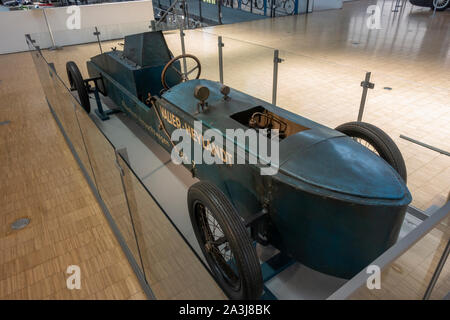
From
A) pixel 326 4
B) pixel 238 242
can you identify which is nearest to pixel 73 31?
pixel 238 242

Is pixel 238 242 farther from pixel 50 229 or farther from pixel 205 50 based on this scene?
pixel 205 50

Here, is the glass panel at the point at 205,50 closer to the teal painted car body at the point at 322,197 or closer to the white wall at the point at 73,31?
the white wall at the point at 73,31

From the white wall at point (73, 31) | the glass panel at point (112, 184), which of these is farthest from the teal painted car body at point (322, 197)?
the white wall at point (73, 31)

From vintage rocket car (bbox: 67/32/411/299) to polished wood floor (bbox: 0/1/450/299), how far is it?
14.1 inches

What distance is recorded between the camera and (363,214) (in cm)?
197

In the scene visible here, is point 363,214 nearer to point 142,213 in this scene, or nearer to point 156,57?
point 142,213

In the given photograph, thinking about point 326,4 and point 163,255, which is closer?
point 163,255

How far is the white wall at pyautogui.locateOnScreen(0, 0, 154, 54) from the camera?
30.4ft

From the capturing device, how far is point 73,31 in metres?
9.31

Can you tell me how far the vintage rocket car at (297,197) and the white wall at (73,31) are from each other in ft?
24.0

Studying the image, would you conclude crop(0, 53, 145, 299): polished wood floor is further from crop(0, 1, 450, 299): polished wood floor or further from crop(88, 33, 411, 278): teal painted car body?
crop(88, 33, 411, 278): teal painted car body

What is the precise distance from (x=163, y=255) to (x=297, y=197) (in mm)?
967

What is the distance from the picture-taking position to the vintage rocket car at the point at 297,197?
6.63 feet

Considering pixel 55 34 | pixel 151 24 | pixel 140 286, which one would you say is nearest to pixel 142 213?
pixel 140 286
